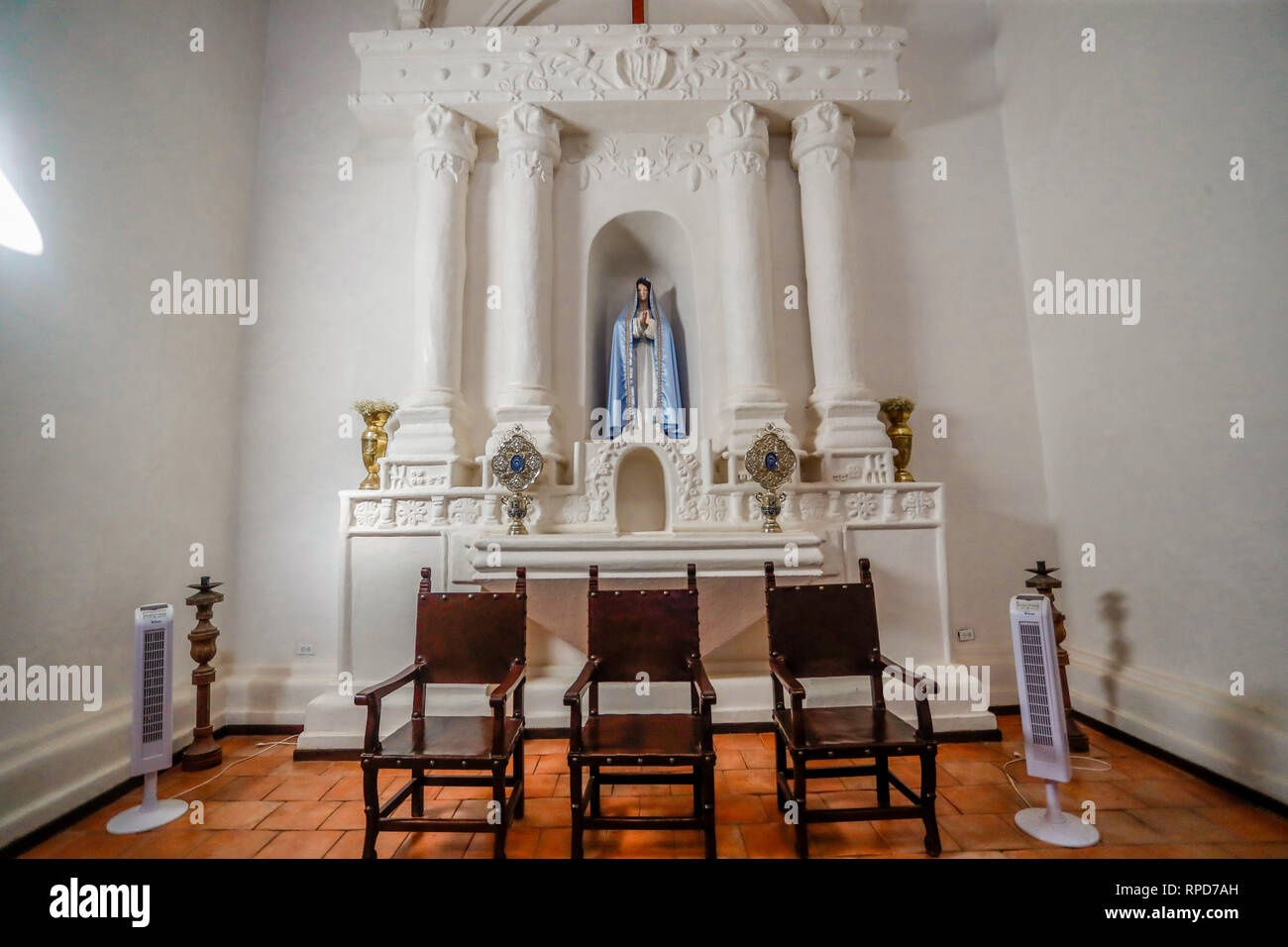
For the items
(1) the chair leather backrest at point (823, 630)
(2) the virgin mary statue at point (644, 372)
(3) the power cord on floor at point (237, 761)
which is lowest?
(3) the power cord on floor at point (237, 761)

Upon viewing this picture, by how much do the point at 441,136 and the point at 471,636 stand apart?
3.48 m

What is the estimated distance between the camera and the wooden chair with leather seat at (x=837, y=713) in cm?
195

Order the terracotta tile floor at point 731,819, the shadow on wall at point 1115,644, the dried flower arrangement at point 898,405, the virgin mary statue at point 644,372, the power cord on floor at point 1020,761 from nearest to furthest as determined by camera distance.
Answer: the terracotta tile floor at point 731,819 → the power cord on floor at point 1020,761 → the shadow on wall at point 1115,644 → the dried flower arrangement at point 898,405 → the virgin mary statue at point 644,372

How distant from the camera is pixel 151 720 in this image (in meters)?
2.36

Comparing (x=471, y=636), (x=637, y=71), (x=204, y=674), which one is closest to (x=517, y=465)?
(x=471, y=636)

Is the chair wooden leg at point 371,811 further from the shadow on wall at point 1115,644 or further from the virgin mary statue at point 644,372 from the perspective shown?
the shadow on wall at point 1115,644

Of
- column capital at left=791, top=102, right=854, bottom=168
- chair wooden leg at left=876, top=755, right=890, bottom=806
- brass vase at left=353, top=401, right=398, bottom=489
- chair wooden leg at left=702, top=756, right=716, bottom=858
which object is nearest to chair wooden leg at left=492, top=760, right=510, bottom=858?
chair wooden leg at left=702, top=756, right=716, bottom=858

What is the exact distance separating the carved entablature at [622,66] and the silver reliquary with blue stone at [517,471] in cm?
247

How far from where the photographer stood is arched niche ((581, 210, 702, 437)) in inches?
165

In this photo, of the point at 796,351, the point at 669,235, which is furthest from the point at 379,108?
the point at 796,351

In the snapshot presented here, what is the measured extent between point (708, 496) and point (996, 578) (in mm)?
2129

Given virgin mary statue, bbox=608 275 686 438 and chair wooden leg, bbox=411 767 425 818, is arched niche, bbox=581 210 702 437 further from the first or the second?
chair wooden leg, bbox=411 767 425 818

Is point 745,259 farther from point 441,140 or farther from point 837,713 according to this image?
point 837,713

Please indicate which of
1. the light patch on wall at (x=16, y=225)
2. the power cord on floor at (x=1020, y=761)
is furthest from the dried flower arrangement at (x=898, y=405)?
the light patch on wall at (x=16, y=225)
